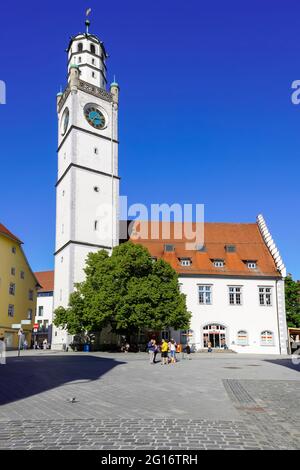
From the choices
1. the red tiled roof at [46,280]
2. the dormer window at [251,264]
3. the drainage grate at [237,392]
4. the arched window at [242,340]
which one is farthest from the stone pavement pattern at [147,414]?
the red tiled roof at [46,280]

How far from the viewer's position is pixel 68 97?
4941 centimetres

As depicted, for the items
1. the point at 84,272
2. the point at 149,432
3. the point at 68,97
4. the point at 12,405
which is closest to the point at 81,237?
the point at 84,272

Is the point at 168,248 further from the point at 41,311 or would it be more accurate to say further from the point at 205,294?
the point at 41,311

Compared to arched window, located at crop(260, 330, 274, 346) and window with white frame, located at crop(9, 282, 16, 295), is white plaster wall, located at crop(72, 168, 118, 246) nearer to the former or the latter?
window with white frame, located at crop(9, 282, 16, 295)

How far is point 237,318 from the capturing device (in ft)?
146

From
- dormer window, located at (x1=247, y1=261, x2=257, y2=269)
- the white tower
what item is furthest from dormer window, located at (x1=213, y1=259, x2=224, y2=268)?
the white tower

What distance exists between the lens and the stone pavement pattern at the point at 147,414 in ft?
22.8

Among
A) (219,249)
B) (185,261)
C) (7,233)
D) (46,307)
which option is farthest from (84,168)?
(46,307)

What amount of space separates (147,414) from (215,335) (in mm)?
36116

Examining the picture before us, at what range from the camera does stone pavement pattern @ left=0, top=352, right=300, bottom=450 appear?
6.95m

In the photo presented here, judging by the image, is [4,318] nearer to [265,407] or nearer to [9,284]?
[9,284]

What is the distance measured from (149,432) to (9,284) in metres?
44.8

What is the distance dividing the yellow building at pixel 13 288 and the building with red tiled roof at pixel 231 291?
45.5 feet

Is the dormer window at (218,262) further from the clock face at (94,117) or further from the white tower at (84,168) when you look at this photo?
the clock face at (94,117)
